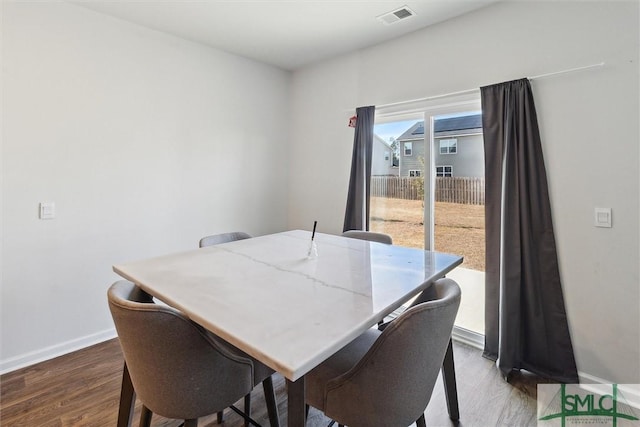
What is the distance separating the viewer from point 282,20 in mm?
2641

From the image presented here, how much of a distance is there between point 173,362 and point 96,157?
225 centimetres

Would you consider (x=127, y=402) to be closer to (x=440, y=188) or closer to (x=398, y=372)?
(x=398, y=372)

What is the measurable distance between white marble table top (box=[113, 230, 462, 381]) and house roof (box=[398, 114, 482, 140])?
1333 mm

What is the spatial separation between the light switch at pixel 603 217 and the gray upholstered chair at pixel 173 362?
226cm

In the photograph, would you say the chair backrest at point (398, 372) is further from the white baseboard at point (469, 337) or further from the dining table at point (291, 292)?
the white baseboard at point (469, 337)

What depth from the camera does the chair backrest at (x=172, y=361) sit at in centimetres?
101

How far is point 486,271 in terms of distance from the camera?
2.37 metres

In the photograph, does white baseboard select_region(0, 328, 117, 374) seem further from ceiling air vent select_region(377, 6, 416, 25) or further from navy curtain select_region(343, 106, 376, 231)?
ceiling air vent select_region(377, 6, 416, 25)

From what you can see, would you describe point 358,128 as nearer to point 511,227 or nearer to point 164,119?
point 511,227

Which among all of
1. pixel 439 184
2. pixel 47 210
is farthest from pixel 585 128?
pixel 47 210

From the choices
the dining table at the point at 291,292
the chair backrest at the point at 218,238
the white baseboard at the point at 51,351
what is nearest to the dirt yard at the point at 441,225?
the dining table at the point at 291,292

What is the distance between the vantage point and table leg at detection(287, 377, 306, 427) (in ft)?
3.13

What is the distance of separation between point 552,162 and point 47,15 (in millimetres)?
3738

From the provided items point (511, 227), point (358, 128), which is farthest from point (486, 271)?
point (358, 128)
